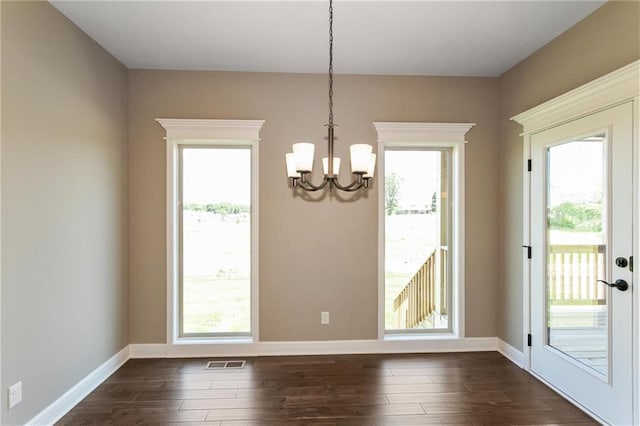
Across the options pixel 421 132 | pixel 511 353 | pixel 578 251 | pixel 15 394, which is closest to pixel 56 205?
pixel 15 394

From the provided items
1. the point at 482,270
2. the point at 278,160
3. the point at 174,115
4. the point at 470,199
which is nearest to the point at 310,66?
the point at 278,160

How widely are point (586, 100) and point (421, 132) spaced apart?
141 centimetres

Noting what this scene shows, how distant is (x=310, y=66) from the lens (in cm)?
343

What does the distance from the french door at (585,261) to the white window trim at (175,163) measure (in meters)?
2.63

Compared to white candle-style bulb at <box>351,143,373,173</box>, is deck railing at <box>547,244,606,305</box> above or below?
below

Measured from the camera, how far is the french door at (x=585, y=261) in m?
2.27

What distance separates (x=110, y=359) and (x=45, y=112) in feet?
7.15

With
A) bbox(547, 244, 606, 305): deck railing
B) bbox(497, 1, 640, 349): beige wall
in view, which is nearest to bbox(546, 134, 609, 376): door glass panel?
bbox(547, 244, 606, 305): deck railing

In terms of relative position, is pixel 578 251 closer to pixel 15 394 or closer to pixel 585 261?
pixel 585 261

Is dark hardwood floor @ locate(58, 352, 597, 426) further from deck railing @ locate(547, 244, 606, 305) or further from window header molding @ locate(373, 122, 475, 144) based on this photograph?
window header molding @ locate(373, 122, 475, 144)

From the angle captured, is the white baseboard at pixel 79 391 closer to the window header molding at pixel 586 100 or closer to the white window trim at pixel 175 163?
the white window trim at pixel 175 163

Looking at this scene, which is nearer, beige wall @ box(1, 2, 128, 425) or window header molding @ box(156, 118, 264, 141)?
beige wall @ box(1, 2, 128, 425)

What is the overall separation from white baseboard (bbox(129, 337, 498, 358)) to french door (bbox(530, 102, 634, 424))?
69 centimetres

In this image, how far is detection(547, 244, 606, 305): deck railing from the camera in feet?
8.14
